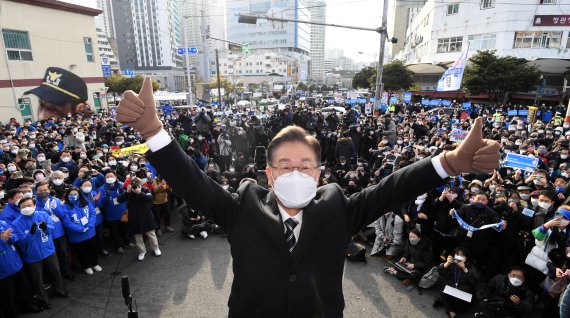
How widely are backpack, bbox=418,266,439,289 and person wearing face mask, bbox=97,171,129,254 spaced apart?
597 cm

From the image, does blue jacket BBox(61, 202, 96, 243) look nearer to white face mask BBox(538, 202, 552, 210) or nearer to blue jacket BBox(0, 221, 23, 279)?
blue jacket BBox(0, 221, 23, 279)

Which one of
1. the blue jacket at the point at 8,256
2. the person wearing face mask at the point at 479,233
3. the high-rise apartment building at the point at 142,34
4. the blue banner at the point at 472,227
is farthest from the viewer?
the high-rise apartment building at the point at 142,34

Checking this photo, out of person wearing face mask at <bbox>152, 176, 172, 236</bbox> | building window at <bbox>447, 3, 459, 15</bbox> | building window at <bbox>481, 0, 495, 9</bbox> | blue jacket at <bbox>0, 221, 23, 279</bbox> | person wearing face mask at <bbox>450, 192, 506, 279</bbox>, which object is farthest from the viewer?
building window at <bbox>447, 3, 459, 15</bbox>

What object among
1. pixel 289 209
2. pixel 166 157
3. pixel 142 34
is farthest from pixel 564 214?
pixel 142 34

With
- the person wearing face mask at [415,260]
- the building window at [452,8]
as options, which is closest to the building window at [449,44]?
the building window at [452,8]

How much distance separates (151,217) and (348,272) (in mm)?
4088

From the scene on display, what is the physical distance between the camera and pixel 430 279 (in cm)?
554

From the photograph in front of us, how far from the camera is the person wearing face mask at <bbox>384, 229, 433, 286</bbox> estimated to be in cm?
575

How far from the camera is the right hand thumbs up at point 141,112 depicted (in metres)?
1.40

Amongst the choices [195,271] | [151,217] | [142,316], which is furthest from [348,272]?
[151,217]

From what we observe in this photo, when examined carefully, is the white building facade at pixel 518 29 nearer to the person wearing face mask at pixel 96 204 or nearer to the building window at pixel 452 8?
the building window at pixel 452 8

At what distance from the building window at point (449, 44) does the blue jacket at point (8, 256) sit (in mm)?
39944

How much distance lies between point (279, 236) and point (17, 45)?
75.8ft

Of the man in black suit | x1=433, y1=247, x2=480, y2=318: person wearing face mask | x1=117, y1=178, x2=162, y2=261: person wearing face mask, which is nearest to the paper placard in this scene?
x1=433, y1=247, x2=480, y2=318: person wearing face mask
